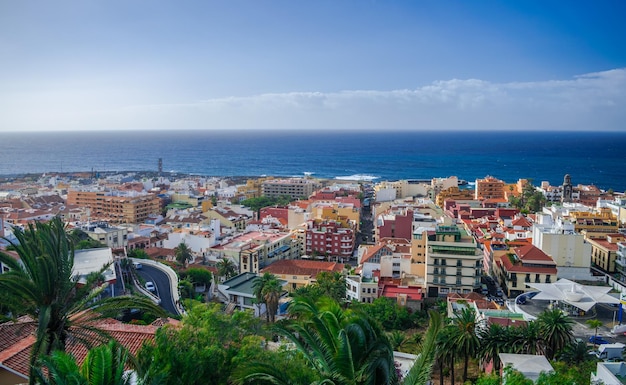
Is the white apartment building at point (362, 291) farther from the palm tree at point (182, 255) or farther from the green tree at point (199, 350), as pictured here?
the green tree at point (199, 350)

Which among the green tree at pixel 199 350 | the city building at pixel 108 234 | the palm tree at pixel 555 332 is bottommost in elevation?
the city building at pixel 108 234

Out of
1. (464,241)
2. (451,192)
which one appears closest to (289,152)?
(451,192)

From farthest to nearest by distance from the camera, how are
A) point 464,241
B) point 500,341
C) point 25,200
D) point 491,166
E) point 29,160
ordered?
point 29,160
point 491,166
point 25,200
point 464,241
point 500,341

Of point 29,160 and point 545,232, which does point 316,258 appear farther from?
point 29,160

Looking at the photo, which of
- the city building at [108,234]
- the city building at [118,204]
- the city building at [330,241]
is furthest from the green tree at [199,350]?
the city building at [118,204]

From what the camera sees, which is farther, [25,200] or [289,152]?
[289,152]

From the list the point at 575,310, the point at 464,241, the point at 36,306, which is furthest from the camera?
the point at 464,241

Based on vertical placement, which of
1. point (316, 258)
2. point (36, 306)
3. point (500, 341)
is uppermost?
point (36, 306)

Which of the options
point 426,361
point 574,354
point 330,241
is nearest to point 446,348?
point 574,354
